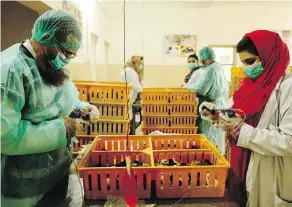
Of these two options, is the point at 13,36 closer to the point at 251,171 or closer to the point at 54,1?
the point at 54,1

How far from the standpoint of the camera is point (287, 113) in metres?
1.11

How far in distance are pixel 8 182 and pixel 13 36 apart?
2221mm

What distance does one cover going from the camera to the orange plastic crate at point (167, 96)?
312cm

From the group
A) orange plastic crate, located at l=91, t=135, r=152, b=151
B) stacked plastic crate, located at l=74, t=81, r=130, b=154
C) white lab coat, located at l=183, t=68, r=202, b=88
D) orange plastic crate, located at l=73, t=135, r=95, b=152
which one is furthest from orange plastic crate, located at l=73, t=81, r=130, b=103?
white lab coat, located at l=183, t=68, r=202, b=88

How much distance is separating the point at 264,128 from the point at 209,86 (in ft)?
7.02

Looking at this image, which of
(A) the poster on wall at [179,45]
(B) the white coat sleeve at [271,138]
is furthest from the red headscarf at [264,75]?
(A) the poster on wall at [179,45]

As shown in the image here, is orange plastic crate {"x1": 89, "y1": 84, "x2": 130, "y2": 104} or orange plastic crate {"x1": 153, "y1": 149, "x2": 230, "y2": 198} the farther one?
orange plastic crate {"x1": 89, "y1": 84, "x2": 130, "y2": 104}

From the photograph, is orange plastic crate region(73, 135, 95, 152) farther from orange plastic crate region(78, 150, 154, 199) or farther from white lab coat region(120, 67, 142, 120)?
white lab coat region(120, 67, 142, 120)

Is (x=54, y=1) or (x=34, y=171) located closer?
(x=34, y=171)

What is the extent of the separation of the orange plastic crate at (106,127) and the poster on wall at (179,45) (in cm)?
508

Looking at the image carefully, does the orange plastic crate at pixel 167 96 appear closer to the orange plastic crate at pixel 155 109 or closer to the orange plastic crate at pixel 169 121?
the orange plastic crate at pixel 155 109

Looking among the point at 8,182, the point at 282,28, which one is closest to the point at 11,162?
the point at 8,182

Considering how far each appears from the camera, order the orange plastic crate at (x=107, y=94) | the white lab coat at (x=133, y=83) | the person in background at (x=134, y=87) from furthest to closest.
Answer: the white lab coat at (x=133, y=83), the person in background at (x=134, y=87), the orange plastic crate at (x=107, y=94)

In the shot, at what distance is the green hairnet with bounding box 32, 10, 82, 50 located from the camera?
43.4 inches
